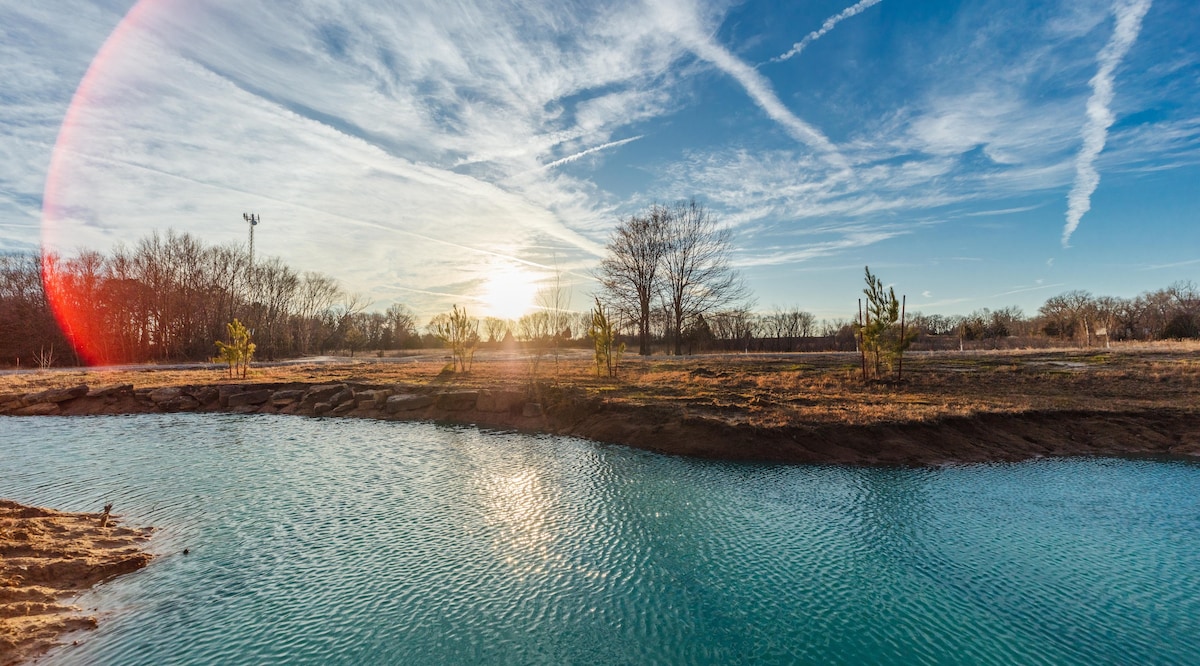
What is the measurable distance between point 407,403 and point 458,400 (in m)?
1.93

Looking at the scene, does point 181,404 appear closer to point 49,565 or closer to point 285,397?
point 285,397

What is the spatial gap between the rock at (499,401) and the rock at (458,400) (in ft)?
0.85

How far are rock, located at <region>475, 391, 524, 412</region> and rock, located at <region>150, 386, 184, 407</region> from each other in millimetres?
12607

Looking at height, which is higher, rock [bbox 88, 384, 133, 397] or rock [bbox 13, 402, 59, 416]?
rock [bbox 88, 384, 133, 397]

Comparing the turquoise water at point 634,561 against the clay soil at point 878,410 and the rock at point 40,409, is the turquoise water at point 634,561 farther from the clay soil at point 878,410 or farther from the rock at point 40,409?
the rock at point 40,409

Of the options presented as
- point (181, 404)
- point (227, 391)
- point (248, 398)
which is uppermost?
point (227, 391)

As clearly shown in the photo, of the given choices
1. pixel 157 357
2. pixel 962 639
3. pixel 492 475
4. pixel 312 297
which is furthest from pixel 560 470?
pixel 312 297

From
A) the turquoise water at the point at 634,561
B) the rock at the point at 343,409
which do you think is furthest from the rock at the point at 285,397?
the turquoise water at the point at 634,561

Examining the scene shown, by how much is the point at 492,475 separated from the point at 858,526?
21.8ft

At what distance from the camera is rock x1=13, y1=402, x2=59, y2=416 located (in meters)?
16.8

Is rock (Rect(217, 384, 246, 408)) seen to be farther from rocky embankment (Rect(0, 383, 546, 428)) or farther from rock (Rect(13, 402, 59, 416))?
rock (Rect(13, 402, 59, 416))

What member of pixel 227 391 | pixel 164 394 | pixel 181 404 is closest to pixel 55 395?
pixel 164 394

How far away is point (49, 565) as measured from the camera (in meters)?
5.27

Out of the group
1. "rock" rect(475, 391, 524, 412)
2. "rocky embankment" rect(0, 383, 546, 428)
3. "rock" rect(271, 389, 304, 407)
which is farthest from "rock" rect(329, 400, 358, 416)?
"rock" rect(475, 391, 524, 412)
